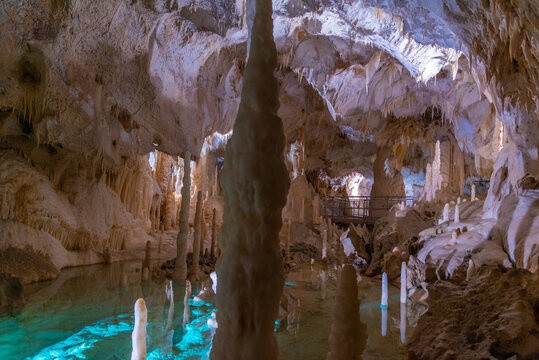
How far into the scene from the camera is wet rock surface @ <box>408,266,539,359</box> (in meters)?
3.07

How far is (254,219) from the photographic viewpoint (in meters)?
2.62

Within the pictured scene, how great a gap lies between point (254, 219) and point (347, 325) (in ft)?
4.70

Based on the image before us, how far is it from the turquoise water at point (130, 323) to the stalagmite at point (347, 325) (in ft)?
8.52

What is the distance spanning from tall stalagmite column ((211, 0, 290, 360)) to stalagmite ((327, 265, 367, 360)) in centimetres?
88

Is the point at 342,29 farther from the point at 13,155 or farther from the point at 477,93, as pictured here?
the point at 13,155

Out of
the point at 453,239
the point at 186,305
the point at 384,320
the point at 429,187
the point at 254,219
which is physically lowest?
the point at 384,320

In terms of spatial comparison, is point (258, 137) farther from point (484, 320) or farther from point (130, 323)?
point (130, 323)

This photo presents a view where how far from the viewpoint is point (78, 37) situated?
8750mm

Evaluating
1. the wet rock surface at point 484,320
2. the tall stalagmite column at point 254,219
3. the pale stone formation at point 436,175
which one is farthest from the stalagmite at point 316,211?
the tall stalagmite column at point 254,219

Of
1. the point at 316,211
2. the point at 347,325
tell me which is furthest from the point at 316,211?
the point at 347,325

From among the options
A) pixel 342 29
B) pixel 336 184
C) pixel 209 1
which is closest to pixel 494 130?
pixel 342 29

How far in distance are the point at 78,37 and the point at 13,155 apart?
4793mm

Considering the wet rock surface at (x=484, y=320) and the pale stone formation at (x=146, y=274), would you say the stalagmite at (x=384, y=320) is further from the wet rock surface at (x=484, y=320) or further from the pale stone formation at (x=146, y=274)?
the pale stone formation at (x=146, y=274)

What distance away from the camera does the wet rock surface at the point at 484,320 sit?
307cm
